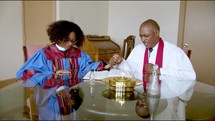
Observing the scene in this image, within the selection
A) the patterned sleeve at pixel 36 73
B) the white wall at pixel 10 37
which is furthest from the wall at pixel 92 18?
the patterned sleeve at pixel 36 73

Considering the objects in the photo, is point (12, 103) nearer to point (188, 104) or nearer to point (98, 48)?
point (188, 104)

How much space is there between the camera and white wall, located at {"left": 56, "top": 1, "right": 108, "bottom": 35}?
4.13 m

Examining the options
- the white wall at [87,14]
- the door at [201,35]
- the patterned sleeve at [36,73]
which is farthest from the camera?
the white wall at [87,14]

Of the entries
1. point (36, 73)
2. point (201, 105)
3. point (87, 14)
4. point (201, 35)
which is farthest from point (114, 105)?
point (87, 14)

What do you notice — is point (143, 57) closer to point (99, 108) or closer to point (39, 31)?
point (99, 108)

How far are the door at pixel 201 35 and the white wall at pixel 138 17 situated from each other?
229mm

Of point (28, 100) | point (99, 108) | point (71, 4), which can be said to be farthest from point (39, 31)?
point (99, 108)

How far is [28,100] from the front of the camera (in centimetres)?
154

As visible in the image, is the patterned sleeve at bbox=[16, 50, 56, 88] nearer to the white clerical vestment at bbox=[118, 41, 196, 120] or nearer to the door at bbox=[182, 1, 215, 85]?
the white clerical vestment at bbox=[118, 41, 196, 120]

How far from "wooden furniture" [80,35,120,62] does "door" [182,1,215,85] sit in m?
1.40

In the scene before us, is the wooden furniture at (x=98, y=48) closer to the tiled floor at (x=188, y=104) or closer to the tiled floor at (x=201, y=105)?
the tiled floor at (x=188, y=104)

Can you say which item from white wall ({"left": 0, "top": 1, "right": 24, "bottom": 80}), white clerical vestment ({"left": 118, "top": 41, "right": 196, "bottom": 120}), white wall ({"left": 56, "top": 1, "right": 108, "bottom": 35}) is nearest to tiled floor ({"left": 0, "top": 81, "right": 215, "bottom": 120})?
white clerical vestment ({"left": 118, "top": 41, "right": 196, "bottom": 120})

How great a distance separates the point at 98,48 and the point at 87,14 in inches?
35.0

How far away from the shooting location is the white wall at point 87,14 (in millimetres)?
4129
